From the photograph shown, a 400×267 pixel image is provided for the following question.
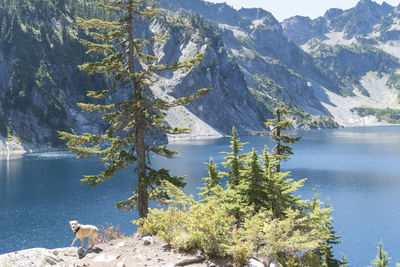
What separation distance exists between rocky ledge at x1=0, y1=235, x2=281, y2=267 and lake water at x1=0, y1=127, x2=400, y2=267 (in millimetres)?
35692

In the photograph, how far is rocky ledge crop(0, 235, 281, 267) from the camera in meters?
12.7

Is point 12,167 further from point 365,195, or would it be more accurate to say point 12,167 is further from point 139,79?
point 139,79

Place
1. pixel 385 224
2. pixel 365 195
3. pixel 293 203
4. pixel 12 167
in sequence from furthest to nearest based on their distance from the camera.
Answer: pixel 12 167 < pixel 365 195 < pixel 385 224 < pixel 293 203

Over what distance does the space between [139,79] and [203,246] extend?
9.98 metres

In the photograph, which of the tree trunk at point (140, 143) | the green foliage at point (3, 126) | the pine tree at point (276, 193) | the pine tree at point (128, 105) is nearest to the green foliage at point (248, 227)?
the pine tree at point (276, 193)

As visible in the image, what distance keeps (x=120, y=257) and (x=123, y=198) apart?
201 feet

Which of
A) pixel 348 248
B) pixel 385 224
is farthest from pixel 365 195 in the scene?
pixel 348 248

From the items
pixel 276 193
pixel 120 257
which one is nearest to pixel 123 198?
pixel 276 193

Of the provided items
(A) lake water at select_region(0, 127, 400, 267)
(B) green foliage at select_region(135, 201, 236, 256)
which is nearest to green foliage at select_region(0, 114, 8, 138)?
(A) lake water at select_region(0, 127, 400, 267)

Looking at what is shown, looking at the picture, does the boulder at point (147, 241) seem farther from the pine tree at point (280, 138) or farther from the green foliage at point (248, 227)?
the pine tree at point (280, 138)

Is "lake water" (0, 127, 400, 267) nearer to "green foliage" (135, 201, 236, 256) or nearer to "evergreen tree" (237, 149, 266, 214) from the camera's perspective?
"evergreen tree" (237, 149, 266, 214)

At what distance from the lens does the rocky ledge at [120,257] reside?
12734 millimetres

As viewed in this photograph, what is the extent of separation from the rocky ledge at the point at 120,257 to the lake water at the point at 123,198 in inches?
1405

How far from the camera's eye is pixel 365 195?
254ft
